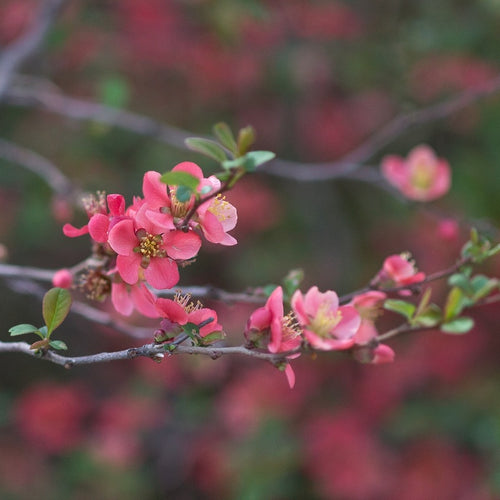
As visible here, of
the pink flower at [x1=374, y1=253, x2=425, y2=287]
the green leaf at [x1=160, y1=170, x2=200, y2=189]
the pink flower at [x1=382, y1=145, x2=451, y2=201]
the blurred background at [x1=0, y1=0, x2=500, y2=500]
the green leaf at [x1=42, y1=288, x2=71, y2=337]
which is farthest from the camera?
the blurred background at [x1=0, y1=0, x2=500, y2=500]

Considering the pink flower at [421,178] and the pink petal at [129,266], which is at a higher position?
the pink petal at [129,266]

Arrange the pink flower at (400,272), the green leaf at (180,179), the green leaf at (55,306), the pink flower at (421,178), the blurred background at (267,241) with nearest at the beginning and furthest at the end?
the green leaf at (180,179) < the green leaf at (55,306) < the pink flower at (400,272) < the pink flower at (421,178) < the blurred background at (267,241)

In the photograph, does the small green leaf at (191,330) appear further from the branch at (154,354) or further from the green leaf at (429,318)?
the green leaf at (429,318)

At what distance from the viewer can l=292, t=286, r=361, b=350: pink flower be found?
0.68 m

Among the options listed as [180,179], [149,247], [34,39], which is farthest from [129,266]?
[34,39]

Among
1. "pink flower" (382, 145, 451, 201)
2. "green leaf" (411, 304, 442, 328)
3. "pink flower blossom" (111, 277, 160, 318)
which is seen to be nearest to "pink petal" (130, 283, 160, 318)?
"pink flower blossom" (111, 277, 160, 318)

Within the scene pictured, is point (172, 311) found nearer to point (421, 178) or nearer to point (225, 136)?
point (225, 136)

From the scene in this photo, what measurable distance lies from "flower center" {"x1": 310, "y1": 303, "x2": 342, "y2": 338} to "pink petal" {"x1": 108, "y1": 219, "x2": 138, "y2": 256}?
0.21 m

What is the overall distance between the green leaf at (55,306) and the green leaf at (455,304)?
45 cm

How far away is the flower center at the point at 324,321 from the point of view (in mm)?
694

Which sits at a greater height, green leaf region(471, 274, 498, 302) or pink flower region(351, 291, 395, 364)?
green leaf region(471, 274, 498, 302)

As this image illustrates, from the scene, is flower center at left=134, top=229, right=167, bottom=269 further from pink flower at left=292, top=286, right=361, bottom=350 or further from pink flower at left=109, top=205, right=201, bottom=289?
pink flower at left=292, top=286, right=361, bottom=350

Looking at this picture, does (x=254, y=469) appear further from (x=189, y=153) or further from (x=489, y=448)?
(x=189, y=153)

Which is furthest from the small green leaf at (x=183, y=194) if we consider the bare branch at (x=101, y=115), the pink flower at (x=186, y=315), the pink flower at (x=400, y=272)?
the bare branch at (x=101, y=115)
